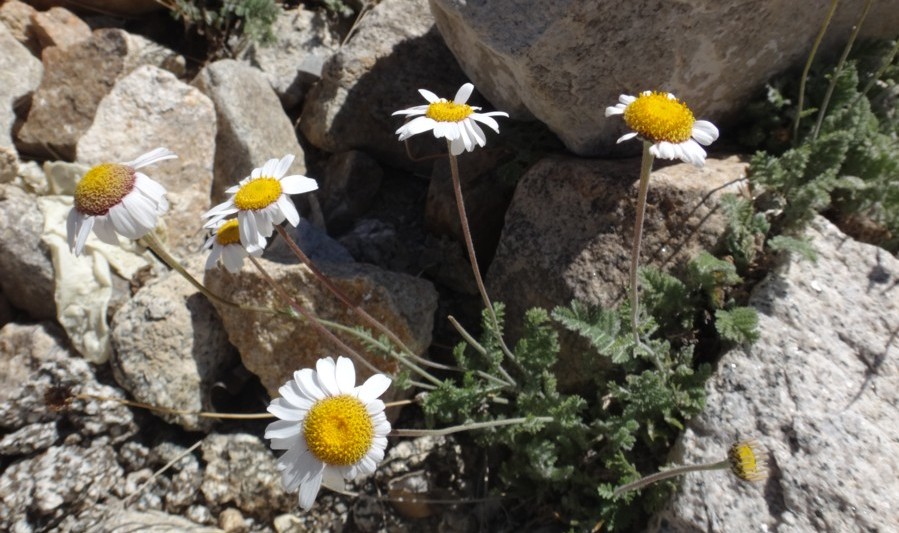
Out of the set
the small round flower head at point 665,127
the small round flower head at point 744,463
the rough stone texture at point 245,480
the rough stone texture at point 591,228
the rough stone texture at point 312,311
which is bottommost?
the rough stone texture at point 245,480

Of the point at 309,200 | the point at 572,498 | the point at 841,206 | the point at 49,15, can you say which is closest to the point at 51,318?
the point at 309,200

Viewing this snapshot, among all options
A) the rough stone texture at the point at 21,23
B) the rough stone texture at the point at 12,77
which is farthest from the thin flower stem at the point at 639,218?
the rough stone texture at the point at 21,23

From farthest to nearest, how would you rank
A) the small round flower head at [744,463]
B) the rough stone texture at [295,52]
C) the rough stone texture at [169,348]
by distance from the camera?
the rough stone texture at [295,52], the rough stone texture at [169,348], the small round flower head at [744,463]

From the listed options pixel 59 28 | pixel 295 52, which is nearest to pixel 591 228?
pixel 295 52

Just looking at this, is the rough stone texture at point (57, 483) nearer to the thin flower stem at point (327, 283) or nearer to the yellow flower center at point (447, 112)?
the thin flower stem at point (327, 283)

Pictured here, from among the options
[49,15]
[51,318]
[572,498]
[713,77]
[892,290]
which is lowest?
[51,318]

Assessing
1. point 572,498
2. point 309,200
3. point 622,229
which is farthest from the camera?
point 309,200

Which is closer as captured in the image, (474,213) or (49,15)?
(474,213)

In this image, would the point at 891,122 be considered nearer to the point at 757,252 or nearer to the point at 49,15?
the point at 757,252
